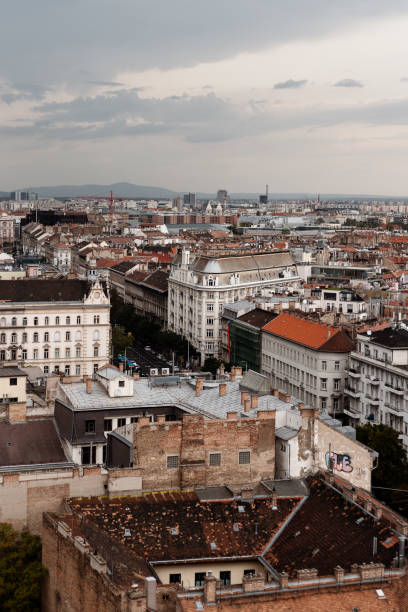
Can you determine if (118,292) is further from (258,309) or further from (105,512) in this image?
(105,512)

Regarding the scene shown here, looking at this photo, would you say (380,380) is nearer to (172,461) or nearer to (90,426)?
(90,426)

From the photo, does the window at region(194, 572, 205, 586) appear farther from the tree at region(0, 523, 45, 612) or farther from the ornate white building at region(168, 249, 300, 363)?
the ornate white building at region(168, 249, 300, 363)

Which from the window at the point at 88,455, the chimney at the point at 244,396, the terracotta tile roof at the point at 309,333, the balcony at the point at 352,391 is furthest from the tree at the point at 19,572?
the terracotta tile roof at the point at 309,333

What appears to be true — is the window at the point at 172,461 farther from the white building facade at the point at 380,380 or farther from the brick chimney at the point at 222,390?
the white building facade at the point at 380,380

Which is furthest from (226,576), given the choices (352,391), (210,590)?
(352,391)

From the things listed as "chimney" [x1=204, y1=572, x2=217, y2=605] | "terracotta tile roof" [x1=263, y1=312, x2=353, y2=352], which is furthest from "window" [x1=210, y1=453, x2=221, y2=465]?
"terracotta tile roof" [x1=263, y1=312, x2=353, y2=352]
